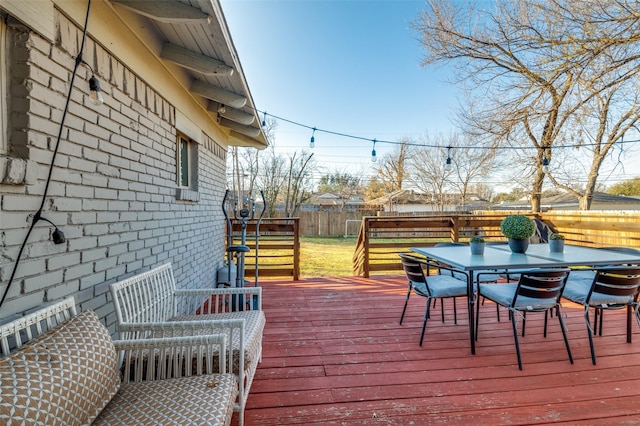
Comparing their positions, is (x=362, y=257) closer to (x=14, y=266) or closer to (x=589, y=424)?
(x=589, y=424)

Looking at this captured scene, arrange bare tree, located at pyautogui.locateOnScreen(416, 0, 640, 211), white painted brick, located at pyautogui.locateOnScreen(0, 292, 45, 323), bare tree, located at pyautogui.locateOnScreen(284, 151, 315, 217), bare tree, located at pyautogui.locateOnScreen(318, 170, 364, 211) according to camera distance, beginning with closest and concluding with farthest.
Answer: white painted brick, located at pyautogui.locateOnScreen(0, 292, 45, 323) < bare tree, located at pyautogui.locateOnScreen(416, 0, 640, 211) < bare tree, located at pyautogui.locateOnScreen(284, 151, 315, 217) < bare tree, located at pyautogui.locateOnScreen(318, 170, 364, 211)

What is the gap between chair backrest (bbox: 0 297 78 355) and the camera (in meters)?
1.03

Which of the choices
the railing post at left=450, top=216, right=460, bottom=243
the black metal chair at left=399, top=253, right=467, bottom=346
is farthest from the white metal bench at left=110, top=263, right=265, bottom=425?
the railing post at left=450, top=216, right=460, bottom=243

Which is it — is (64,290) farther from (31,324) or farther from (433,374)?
(433,374)

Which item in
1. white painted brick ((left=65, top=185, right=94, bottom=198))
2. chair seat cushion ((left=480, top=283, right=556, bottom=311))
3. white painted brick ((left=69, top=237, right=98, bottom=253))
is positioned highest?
white painted brick ((left=65, top=185, right=94, bottom=198))

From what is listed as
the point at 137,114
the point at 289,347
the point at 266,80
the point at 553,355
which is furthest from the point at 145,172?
the point at 266,80

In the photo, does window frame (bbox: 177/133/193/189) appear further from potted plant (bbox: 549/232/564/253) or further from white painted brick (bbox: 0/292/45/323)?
potted plant (bbox: 549/232/564/253)

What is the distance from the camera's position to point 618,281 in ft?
7.36

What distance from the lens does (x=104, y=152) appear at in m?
1.74

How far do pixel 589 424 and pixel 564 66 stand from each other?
4.91m

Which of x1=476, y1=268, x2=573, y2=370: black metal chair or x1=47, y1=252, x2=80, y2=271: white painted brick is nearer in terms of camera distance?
x1=47, y1=252, x2=80, y2=271: white painted brick

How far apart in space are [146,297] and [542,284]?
8.95 feet

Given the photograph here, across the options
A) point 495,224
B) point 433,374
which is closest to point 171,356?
point 433,374

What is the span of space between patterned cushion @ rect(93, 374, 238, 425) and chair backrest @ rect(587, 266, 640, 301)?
268 centimetres
